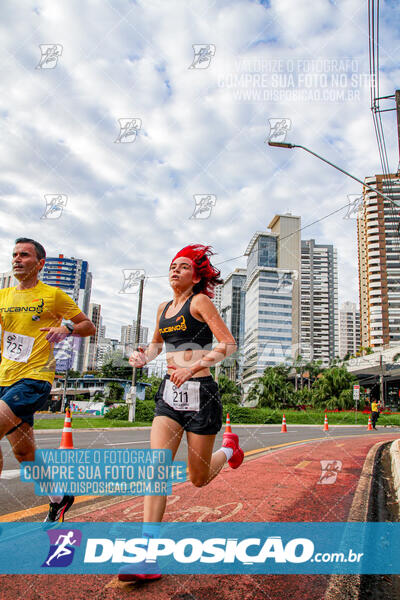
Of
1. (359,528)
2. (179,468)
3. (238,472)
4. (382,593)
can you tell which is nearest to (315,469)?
(238,472)

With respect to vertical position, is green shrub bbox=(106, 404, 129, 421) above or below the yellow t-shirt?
below

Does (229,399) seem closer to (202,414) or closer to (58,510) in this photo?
(58,510)

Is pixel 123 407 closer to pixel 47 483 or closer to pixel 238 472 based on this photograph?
pixel 238 472

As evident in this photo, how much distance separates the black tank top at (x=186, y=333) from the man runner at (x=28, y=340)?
2.21 feet

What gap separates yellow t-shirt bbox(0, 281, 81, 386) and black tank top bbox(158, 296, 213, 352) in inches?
33.3

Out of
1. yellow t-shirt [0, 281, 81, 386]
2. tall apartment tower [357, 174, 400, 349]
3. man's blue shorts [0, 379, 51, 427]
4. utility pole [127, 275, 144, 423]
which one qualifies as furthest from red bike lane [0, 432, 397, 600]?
tall apartment tower [357, 174, 400, 349]

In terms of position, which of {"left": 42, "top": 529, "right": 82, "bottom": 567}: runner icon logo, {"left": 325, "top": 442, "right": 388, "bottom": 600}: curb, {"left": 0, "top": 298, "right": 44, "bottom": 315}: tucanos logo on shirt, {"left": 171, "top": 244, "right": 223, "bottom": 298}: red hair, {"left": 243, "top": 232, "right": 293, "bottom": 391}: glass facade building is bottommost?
{"left": 325, "top": 442, "right": 388, "bottom": 600}: curb

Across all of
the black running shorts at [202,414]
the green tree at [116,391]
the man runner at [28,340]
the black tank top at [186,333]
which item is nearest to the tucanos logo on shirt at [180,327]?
the black tank top at [186,333]

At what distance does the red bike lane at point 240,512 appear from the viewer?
198 centimetres

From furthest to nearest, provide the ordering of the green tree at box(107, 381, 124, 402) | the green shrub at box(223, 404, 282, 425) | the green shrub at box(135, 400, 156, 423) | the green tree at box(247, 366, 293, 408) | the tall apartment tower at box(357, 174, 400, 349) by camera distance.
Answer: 1. the tall apartment tower at box(357, 174, 400, 349)
2. the green tree at box(247, 366, 293, 408)
3. the green tree at box(107, 381, 124, 402)
4. the green shrub at box(223, 404, 282, 425)
5. the green shrub at box(135, 400, 156, 423)

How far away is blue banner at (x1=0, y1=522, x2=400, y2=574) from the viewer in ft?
7.32

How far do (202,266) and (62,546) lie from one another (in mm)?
1860

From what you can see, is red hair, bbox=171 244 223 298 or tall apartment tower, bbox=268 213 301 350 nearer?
red hair, bbox=171 244 223 298

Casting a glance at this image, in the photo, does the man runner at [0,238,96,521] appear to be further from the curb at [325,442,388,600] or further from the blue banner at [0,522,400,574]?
the curb at [325,442,388,600]
